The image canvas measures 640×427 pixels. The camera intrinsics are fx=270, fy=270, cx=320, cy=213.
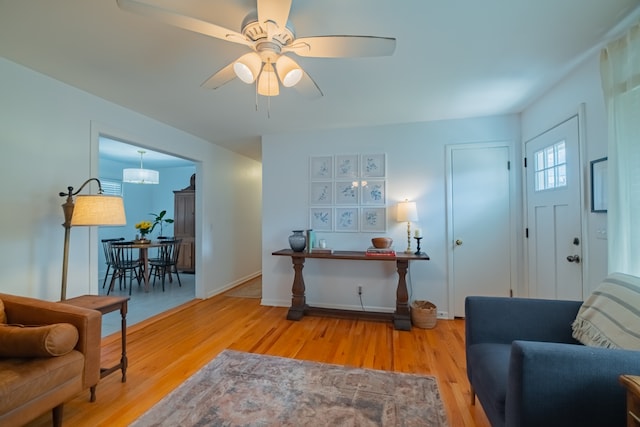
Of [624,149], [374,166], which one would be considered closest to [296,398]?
[624,149]

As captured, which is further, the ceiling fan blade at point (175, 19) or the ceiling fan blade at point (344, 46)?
the ceiling fan blade at point (344, 46)

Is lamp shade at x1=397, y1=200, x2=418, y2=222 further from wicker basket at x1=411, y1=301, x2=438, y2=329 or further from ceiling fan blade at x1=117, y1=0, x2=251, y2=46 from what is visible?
ceiling fan blade at x1=117, y1=0, x2=251, y2=46

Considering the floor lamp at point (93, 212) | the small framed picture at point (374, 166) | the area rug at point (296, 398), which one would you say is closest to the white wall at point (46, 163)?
the floor lamp at point (93, 212)

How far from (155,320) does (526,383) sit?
3569 mm

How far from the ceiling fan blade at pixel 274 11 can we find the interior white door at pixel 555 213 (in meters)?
2.35

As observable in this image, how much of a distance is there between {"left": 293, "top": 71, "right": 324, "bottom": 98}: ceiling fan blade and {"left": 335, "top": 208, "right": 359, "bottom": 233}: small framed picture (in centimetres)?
187

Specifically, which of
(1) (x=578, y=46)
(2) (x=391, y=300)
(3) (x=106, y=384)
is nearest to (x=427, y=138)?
(1) (x=578, y=46)

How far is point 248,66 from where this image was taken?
154cm

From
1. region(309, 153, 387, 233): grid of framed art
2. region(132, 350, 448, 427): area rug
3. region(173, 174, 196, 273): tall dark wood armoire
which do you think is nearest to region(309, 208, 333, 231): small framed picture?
region(309, 153, 387, 233): grid of framed art

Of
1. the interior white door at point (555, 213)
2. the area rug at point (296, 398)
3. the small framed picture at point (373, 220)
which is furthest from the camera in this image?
the small framed picture at point (373, 220)

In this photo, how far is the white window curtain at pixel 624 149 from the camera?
1494mm

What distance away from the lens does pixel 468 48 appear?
183 cm

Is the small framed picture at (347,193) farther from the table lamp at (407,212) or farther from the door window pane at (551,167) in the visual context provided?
the door window pane at (551,167)

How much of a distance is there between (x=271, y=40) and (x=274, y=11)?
0.66 ft
